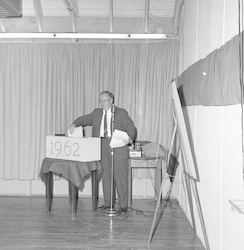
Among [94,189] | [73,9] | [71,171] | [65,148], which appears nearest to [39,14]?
[73,9]

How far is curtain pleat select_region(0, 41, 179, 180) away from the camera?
592cm

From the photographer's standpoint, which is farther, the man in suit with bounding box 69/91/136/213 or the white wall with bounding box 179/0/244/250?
the man in suit with bounding box 69/91/136/213

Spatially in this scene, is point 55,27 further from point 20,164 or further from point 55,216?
point 55,216

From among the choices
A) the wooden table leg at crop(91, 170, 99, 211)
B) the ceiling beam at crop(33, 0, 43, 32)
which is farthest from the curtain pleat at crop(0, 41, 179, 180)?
the wooden table leg at crop(91, 170, 99, 211)

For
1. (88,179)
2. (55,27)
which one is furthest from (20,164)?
(55,27)

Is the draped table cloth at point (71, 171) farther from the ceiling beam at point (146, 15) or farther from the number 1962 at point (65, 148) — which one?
the ceiling beam at point (146, 15)

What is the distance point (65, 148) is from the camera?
4.83 m

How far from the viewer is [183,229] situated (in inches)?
173

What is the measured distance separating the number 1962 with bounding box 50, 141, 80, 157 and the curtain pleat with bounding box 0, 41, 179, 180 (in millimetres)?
1054

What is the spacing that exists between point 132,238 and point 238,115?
2023 millimetres

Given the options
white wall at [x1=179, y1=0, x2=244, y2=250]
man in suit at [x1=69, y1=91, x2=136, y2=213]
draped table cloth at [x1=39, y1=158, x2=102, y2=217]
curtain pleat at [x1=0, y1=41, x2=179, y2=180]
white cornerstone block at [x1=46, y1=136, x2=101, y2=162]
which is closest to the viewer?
white wall at [x1=179, y1=0, x2=244, y2=250]

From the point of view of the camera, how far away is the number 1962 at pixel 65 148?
15.7 feet

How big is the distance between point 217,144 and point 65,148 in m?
2.22

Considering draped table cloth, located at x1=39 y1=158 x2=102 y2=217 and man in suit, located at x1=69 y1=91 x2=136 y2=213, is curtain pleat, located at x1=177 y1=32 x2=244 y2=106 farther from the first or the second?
draped table cloth, located at x1=39 y1=158 x2=102 y2=217
